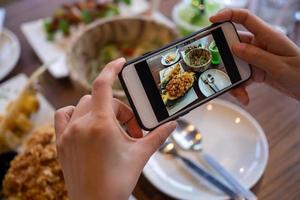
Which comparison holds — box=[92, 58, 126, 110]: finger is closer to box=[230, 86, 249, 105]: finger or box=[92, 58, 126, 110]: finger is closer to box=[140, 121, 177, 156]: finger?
box=[140, 121, 177, 156]: finger

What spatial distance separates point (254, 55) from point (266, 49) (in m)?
0.03

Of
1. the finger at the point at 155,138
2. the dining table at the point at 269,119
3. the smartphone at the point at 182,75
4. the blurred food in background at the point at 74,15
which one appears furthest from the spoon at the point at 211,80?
the blurred food in background at the point at 74,15

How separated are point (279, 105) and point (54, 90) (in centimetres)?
50

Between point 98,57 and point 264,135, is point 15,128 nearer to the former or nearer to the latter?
point 98,57

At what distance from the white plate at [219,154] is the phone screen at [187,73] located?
0.16 meters

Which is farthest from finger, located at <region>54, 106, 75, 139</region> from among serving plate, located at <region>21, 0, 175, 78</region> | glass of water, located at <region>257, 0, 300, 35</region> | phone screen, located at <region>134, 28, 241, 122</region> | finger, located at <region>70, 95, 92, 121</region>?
glass of water, located at <region>257, 0, 300, 35</region>

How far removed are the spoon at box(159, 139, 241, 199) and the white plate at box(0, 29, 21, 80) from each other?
0.46m

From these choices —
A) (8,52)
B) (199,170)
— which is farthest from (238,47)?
(8,52)

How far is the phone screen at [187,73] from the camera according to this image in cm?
52

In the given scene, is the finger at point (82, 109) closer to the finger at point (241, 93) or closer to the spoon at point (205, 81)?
Result: the spoon at point (205, 81)

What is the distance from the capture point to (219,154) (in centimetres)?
68

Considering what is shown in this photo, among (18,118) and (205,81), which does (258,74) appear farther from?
(18,118)

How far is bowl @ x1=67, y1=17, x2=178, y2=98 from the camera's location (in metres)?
0.82

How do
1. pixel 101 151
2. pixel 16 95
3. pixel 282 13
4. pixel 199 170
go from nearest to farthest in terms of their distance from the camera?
1. pixel 101 151
2. pixel 199 170
3. pixel 16 95
4. pixel 282 13
